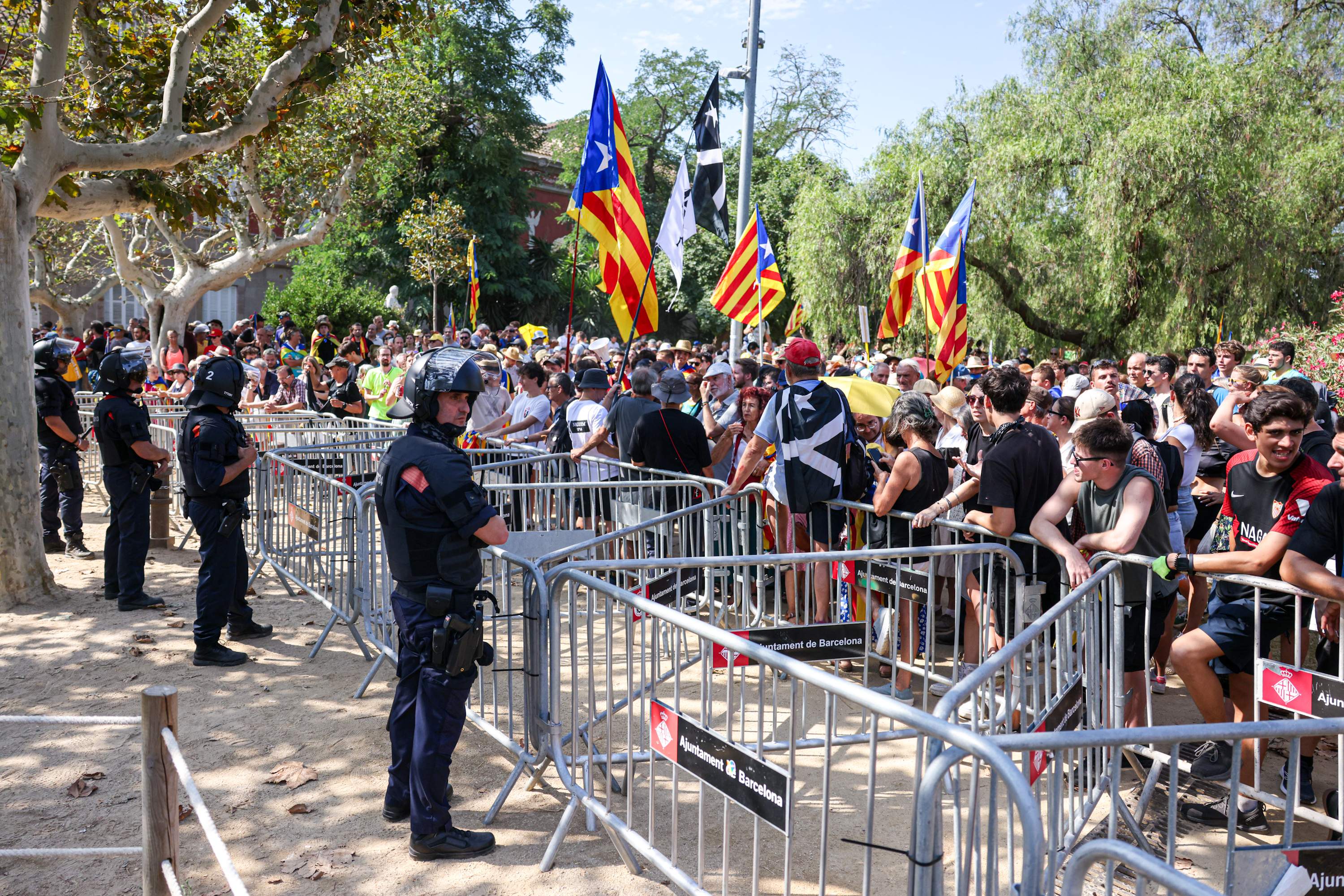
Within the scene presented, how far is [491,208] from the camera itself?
3722 centimetres

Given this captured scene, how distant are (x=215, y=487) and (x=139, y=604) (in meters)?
1.78

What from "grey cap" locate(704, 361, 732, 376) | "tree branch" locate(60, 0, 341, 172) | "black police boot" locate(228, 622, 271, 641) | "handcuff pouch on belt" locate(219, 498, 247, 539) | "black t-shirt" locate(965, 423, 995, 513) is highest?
"tree branch" locate(60, 0, 341, 172)

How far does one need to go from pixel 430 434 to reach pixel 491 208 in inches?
1369

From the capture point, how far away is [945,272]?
437 inches

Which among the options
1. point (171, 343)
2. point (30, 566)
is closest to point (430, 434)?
point (30, 566)

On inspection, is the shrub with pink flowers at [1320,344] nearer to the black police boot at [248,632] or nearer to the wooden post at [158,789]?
the black police boot at [248,632]

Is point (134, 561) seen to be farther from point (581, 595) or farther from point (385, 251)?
point (385, 251)

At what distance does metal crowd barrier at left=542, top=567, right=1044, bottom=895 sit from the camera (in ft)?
8.79

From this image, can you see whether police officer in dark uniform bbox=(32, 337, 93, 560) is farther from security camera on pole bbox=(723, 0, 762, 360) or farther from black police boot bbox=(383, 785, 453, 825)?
security camera on pole bbox=(723, 0, 762, 360)

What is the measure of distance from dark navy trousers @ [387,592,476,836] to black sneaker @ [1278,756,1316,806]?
348 cm

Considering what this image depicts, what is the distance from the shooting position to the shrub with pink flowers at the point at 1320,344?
42.2 feet

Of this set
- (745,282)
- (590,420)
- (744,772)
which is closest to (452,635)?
(744,772)

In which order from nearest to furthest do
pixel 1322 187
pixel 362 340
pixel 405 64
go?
pixel 1322 187 → pixel 362 340 → pixel 405 64

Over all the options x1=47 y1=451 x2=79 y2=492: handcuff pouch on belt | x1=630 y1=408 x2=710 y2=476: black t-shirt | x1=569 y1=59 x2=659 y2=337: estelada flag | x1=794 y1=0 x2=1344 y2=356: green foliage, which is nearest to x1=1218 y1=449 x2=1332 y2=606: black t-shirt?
x1=630 y1=408 x2=710 y2=476: black t-shirt
